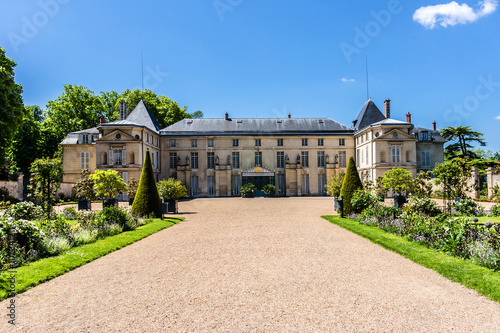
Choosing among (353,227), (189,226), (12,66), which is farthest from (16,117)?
(353,227)

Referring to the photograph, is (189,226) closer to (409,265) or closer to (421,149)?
(409,265)

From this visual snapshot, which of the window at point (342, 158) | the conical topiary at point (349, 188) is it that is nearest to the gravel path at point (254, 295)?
the conical topiary at point (349, 188)

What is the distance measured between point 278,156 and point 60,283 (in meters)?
31.2

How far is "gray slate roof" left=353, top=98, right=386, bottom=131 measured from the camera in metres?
36.0

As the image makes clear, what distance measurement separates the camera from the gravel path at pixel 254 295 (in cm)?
402

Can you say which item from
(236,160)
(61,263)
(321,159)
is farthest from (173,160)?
(61,263)

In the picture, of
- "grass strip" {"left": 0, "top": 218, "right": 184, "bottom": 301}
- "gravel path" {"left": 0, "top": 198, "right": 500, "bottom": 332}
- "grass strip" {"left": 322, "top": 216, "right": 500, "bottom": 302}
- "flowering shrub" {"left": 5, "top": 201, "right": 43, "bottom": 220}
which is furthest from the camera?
"flowering shrub" {"left": 5, "top": 201, "right": 43, "bottom": 220}

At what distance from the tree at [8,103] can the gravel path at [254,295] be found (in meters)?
16.8

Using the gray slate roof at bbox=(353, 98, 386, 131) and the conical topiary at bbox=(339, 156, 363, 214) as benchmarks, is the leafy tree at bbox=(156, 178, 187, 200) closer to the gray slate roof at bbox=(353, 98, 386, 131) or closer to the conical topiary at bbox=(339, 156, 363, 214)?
the conical topiary at bbox=(339, 156, 363, 214)

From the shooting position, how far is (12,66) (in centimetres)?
2152

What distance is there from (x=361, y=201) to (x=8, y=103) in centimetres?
2050

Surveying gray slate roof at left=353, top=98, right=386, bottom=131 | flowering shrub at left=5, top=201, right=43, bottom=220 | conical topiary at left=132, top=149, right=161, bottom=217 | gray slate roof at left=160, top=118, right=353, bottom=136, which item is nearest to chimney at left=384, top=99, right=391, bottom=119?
gray slate roof at left=353, top=98, right=386, bottom=131

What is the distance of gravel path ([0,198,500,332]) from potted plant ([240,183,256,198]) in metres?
24.3

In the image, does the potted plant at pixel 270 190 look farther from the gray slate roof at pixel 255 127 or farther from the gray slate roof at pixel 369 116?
the gray slate roof at pixel 369 116
